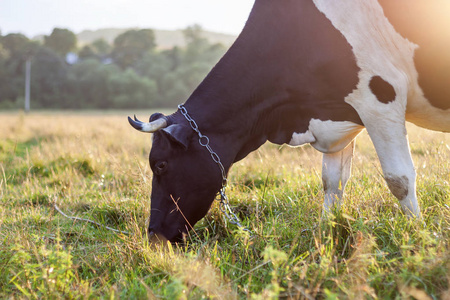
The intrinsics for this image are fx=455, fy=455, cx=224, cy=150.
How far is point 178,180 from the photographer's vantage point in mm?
3625

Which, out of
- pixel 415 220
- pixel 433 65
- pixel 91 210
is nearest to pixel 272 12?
pixel 433 65

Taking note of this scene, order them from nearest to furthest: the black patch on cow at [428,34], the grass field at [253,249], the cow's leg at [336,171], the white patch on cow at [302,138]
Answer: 1. the grass field at [253,249]
2. the black patch on cow at [428,34]
3. the white patch on cow at [302,138]
4. the cow's leg at [336,171]

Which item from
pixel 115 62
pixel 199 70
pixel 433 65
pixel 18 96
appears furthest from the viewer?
pixel 115 62

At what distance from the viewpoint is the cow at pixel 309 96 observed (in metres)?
3.33

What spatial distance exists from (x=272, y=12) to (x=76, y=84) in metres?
65.3

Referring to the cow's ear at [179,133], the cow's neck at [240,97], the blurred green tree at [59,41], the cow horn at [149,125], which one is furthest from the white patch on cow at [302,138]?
the blurred green tree at [59,41]

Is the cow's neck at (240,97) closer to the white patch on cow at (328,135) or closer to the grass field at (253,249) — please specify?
the white patch on cow at (328,135)

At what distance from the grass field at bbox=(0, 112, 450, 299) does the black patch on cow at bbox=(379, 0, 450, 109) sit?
91cm

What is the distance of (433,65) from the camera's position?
3316 millimetres

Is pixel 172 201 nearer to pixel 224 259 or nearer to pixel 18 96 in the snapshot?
pixel 224 259

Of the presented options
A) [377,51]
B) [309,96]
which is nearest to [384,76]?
[377,51]

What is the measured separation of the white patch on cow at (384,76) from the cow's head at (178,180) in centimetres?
128

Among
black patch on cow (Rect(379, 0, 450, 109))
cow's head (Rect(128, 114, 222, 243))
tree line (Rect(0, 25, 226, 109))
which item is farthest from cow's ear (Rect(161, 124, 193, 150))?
tree line (Rect(0, 25, 226, 109))

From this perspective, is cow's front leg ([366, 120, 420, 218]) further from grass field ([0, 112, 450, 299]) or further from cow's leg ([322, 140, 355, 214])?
cow's leg ([322, 140, 355, 214])
